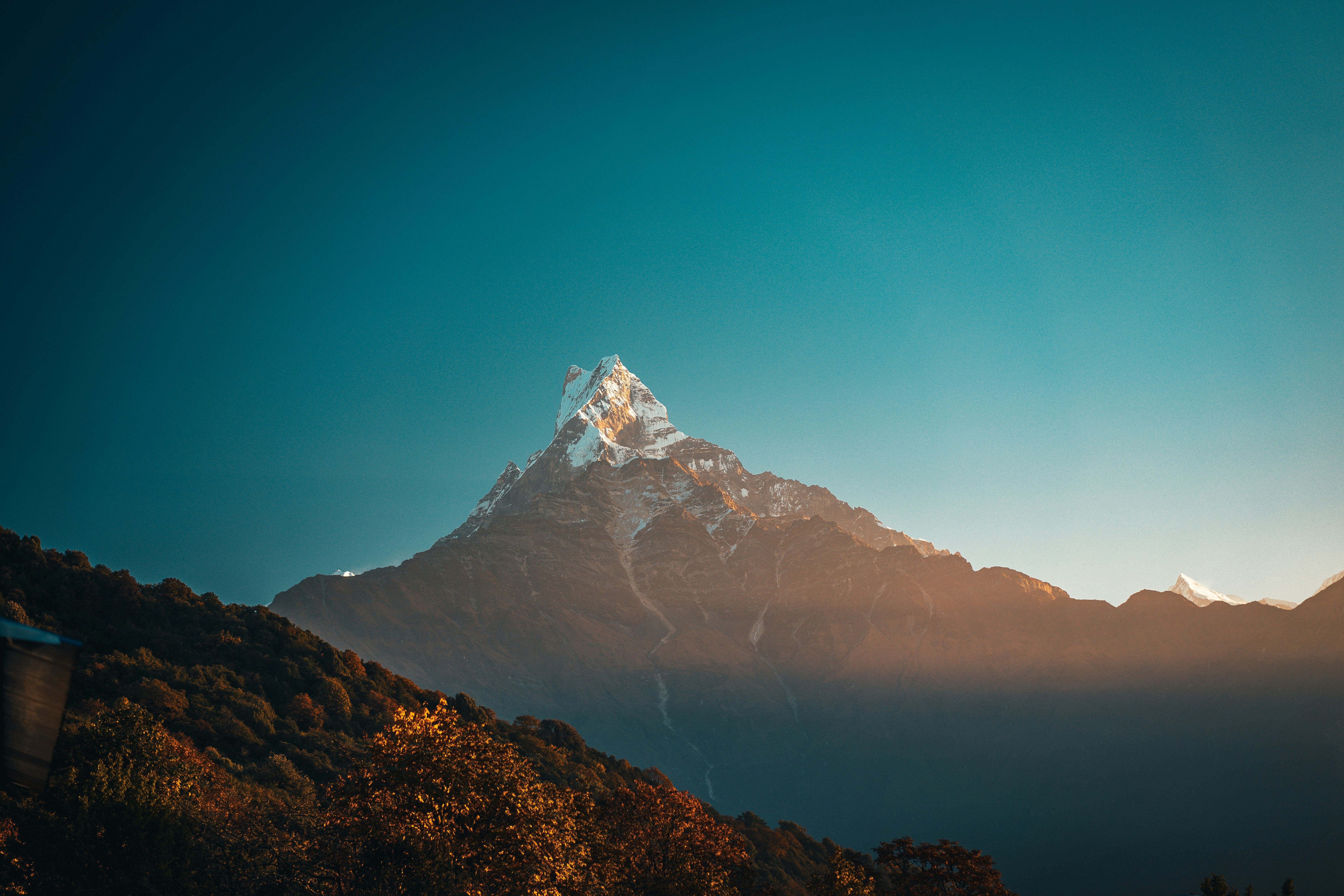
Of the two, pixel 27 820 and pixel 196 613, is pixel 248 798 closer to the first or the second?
pixel 27 820

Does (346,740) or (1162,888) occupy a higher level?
(346,740)

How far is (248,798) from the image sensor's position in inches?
1880

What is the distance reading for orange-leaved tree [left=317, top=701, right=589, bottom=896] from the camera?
94.6ft

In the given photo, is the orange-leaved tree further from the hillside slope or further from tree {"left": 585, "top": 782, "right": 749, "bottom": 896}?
the hillside slope

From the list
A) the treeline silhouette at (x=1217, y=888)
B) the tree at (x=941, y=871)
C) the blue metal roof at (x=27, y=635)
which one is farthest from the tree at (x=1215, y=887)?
the blue metal roof at (x=27, y=635)

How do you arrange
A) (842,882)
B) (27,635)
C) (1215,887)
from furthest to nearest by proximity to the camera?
(1215,887), (842,882), (27,635)

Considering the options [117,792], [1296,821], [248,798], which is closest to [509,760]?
[117,792]

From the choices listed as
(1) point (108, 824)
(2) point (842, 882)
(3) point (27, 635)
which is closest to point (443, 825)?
(1) point (108, 824)

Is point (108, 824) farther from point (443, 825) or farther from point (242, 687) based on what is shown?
point (242, 687)

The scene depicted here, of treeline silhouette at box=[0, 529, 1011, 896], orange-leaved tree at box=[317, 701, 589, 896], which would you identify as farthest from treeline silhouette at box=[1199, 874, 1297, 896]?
orange-leaved tree at box=[317, 701, 589, 896]

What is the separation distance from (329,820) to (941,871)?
114 ft

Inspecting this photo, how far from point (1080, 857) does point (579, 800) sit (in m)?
206

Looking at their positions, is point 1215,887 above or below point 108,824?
below

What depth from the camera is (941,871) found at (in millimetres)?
45906
